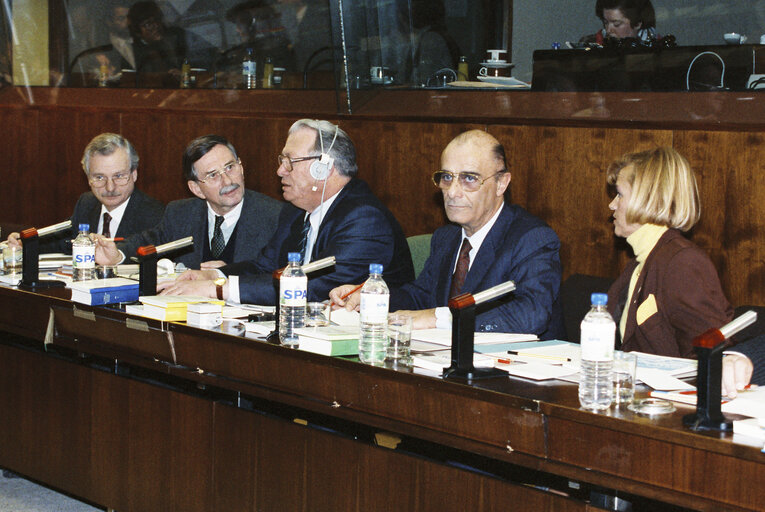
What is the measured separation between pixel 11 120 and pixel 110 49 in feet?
2.83

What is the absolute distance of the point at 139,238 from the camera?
15.1 ft

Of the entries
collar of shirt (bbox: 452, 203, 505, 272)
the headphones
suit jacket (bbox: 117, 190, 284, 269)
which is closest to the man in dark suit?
suit jacket (bbox: 117, 190, 284, 269)

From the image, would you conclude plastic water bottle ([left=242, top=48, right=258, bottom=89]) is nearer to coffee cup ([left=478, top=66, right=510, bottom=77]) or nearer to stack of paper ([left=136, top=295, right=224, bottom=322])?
coffee cup ([left=478, top=66, right=510, bottom=77])

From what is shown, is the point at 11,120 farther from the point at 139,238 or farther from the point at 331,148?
the point at 331,148

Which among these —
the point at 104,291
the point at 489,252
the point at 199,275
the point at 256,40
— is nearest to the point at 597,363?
the point at 489,252

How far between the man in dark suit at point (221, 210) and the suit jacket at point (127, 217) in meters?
0.39

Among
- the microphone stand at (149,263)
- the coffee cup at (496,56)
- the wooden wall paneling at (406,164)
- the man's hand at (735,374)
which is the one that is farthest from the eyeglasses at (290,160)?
the man's hand at (735,374)

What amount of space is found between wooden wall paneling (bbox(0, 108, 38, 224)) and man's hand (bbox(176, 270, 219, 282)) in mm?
3130

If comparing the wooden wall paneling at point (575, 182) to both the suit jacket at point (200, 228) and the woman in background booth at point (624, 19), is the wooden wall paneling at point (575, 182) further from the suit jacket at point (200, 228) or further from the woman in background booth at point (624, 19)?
the suit jacket at point (200, 228)

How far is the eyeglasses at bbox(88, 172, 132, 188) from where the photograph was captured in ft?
15.7

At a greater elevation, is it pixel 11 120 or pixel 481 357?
pixel 11 120

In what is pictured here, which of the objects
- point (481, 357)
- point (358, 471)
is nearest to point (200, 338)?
point (358, 471)

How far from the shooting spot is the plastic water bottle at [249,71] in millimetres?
5642

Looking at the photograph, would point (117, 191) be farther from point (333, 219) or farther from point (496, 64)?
point (496, 64)
